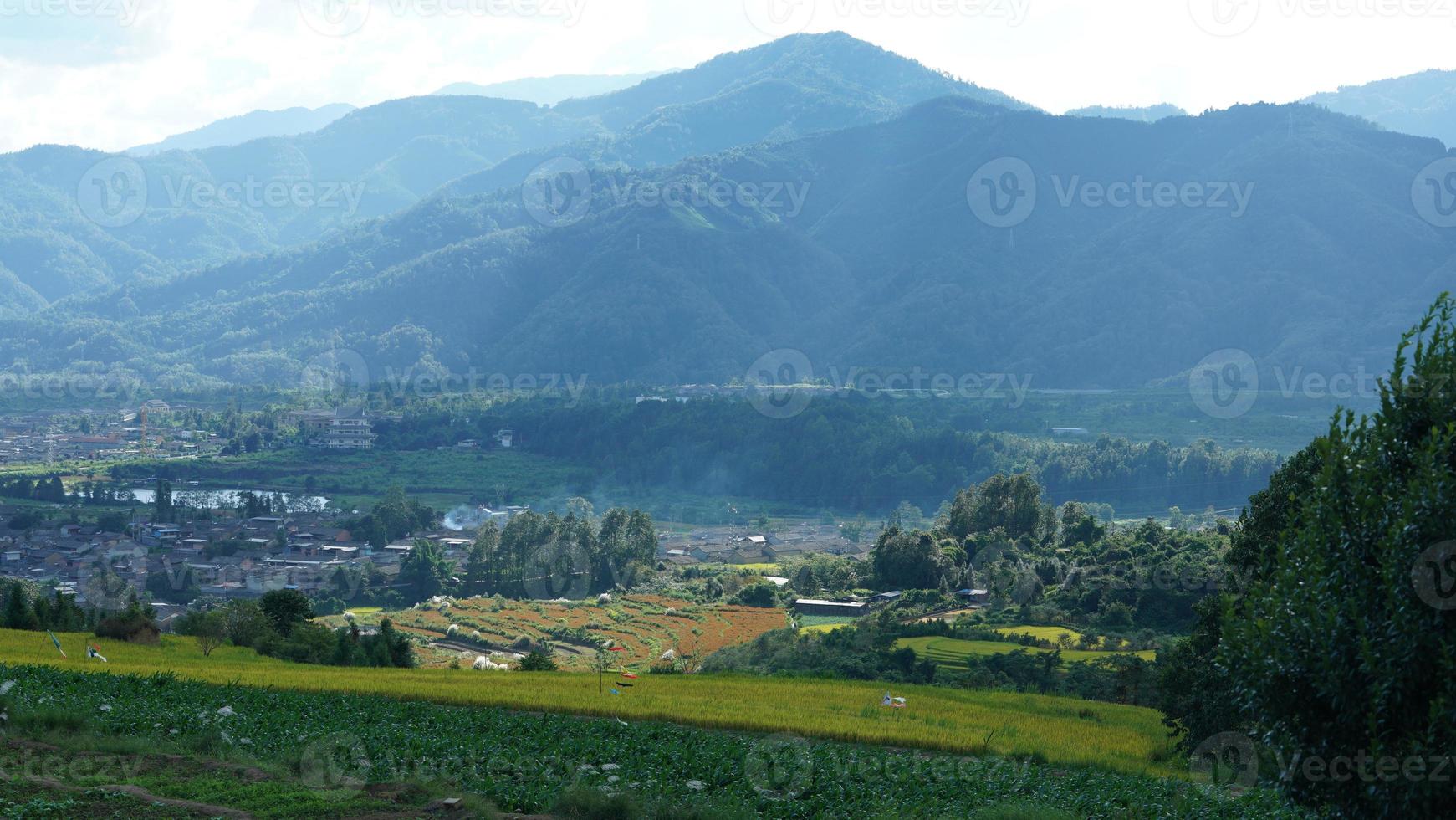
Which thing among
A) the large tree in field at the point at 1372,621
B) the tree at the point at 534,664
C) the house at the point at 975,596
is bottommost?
the house at the point at 975,596

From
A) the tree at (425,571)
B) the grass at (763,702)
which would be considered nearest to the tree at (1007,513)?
the tree at (425,571)

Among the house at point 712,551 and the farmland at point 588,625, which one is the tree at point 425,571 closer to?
the farmland at point 588,625

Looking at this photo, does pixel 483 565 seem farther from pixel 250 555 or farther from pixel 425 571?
pixel 250 555

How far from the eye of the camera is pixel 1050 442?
4577 inches

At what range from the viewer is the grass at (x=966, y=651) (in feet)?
116

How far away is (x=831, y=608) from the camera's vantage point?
169ft

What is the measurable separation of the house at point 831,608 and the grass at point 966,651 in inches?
453

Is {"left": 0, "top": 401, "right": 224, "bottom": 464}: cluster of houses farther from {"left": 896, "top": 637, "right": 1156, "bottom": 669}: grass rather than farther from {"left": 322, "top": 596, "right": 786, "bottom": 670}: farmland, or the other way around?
{"left": 896, "top": 637, "right": 1156, "bottom": 669}: grass

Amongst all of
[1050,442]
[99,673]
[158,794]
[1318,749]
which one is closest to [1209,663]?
[1318,749]

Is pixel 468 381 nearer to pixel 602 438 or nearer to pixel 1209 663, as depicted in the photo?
pixel 602 438

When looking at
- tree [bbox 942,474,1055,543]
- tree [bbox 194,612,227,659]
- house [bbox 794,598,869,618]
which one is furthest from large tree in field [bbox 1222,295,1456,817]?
tree [bbox 942,474,1055,543]

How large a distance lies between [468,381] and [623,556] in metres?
103

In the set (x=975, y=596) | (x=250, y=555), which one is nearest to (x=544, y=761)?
(x=975, y=596)

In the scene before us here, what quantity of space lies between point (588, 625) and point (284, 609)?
15.2 meters
